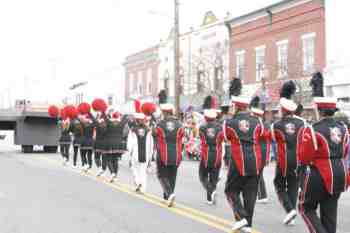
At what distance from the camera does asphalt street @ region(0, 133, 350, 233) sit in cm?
895

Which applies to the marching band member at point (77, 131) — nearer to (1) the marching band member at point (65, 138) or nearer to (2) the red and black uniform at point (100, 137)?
(1) the marching band member at point (65, 138)

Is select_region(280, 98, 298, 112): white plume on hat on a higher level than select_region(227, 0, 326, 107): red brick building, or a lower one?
lower

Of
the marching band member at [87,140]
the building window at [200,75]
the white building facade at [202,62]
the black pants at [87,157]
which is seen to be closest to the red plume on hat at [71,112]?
the marching band member at [87,140]

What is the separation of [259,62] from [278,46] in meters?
2.04

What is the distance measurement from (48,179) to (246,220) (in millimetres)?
9173

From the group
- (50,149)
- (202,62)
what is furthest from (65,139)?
(202,62)

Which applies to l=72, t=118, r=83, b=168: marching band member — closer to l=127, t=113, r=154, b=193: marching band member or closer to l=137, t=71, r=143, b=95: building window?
l=127, t=113, r=154, b=193: marching band member

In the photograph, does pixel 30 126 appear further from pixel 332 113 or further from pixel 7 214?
pixel 332 113

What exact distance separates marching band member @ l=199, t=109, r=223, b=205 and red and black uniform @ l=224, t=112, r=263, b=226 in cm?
276

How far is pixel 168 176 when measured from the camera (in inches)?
444

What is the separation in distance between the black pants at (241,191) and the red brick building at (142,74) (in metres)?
36.9

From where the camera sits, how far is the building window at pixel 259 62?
108ft

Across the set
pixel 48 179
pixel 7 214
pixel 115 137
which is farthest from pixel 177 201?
pixel 48 179

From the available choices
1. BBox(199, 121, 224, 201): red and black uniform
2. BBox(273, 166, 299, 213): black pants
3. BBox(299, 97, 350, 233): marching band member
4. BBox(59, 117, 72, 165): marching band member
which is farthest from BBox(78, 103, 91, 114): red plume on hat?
BBox(299, 97, 350, 233): marching band member
